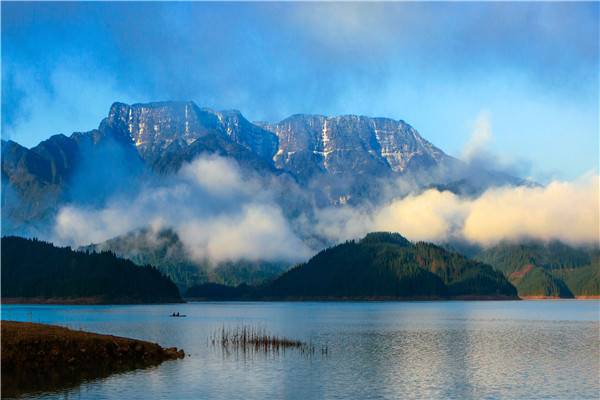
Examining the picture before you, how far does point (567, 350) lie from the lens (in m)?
114

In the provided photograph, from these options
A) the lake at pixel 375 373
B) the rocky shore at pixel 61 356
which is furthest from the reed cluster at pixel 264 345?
the rocky shore at pixel 61 356

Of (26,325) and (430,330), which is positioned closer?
(26,325)

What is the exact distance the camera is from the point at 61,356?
87.9 m

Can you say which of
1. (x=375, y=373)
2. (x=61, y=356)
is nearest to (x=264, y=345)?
(x=375, y=373)

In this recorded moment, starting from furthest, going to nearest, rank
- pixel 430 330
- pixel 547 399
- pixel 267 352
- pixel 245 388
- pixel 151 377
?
1. pixel 430 330
2. pixel 267 352
3. pixel 151 377
4. pixel 245 388
5. pixel 547 399

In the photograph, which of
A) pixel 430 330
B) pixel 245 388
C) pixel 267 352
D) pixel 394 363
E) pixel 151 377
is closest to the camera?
pixel 245 388

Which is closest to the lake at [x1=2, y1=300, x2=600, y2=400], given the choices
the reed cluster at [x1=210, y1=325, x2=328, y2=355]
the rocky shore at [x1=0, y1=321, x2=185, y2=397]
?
the reed cluster at [x1=210, y1=325, x2=328, y2=355]

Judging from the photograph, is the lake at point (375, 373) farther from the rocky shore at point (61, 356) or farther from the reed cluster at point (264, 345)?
the rocky shore at point (61, 356)

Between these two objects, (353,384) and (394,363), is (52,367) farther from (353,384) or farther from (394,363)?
(394,363)

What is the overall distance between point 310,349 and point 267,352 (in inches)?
318

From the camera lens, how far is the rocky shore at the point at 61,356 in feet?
257

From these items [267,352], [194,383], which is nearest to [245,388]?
[194,383]

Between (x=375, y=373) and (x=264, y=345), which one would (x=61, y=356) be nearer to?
(x=264, y=345)

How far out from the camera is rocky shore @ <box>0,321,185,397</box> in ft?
257
